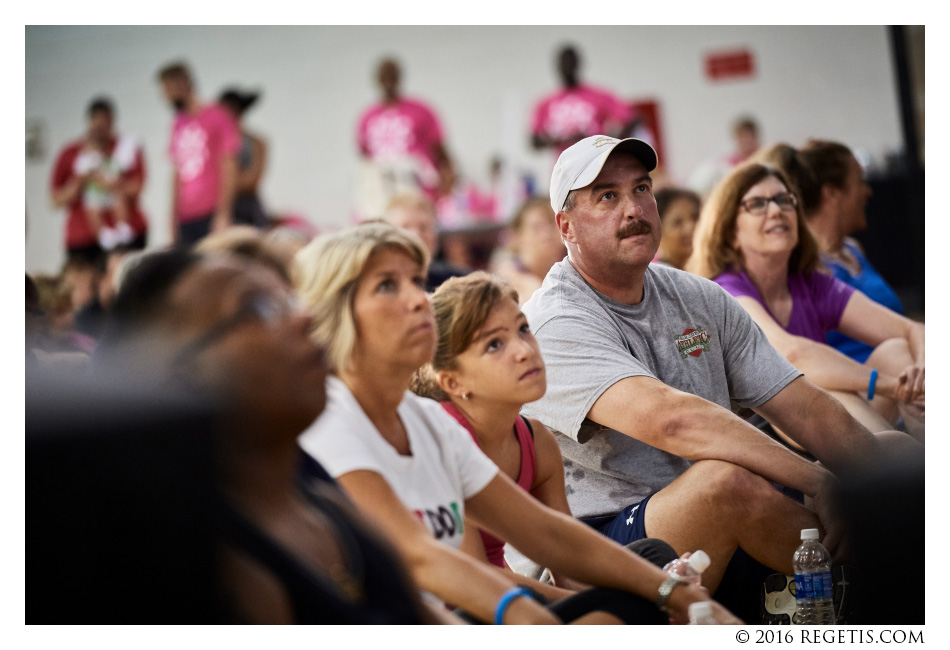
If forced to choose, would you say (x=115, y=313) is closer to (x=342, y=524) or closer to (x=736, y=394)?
(x=342, y=524)

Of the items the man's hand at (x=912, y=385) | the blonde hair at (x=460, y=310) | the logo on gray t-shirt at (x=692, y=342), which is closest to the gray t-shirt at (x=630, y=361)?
the logo on gray t-shirt at (x=692, y=342)

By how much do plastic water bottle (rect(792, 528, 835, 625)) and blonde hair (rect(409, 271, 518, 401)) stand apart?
74 cm

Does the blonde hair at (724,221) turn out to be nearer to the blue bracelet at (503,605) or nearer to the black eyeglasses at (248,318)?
the blue bracelet at (503,605)

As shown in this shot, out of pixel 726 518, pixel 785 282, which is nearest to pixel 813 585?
pixel 726 518

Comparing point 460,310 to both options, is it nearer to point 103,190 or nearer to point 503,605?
point 503,605

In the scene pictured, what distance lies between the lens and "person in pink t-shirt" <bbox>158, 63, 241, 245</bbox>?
12.9 ft

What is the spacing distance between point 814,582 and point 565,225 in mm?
865

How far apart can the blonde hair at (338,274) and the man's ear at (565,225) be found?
0.61 m

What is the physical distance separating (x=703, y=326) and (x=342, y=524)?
1.14m

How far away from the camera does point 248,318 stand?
3.92 feet

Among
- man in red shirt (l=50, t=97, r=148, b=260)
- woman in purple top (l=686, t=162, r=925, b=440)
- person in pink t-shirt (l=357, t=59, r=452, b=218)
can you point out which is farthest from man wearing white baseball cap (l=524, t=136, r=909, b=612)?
person in pink t-shirt (l=357, t=59, r=452, b=218)

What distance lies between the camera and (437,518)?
1.47 metres

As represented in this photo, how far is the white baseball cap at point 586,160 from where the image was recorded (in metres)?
1.99
